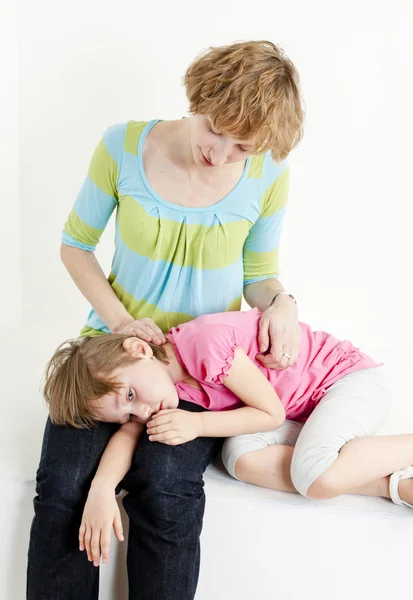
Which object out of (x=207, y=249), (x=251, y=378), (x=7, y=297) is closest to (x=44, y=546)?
(x=251, y=378)

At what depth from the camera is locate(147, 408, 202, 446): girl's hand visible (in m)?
1.54

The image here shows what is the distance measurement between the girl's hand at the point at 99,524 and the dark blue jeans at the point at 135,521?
0.04 meters

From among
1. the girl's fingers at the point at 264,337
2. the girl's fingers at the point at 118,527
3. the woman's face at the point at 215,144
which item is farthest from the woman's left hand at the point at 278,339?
the girl's fingers at the point at 118,527

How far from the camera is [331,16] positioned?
7.36ft

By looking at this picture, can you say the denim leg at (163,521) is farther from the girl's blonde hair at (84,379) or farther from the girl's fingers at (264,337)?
the girl's fingers at (264,337)

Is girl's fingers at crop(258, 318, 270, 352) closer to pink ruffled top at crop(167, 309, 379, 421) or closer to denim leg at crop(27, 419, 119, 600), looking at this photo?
pink ruffled top at crop(167, 309, 379, 421)

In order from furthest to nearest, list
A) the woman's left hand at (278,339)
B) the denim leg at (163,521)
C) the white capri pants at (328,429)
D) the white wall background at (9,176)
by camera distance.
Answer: the white wall background at (9,176), the woman's left hand at (278,339), the white capri pants at (328,429), the denim leg at (163,521)

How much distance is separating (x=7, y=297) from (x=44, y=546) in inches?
49.3

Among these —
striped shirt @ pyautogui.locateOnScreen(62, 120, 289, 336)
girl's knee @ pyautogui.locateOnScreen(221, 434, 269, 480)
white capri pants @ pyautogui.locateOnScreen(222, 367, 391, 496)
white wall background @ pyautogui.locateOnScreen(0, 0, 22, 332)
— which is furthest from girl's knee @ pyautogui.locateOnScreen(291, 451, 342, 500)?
white wall background @ pyautogui.locateOnScreen(0, 0, 22, 332)

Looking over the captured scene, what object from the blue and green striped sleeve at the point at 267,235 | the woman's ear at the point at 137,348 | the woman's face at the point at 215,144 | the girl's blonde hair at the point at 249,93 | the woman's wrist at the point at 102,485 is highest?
the girl's blonde hair at the point at 249,93

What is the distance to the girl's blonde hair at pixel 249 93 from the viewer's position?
1.50m

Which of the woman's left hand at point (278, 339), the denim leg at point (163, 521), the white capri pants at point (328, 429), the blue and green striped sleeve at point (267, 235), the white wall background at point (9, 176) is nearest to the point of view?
the denim leg at point (163, 521)

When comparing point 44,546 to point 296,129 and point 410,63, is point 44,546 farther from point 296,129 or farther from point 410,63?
point 410,63

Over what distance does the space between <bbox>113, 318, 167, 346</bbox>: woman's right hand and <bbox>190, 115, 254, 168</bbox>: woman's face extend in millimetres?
368
